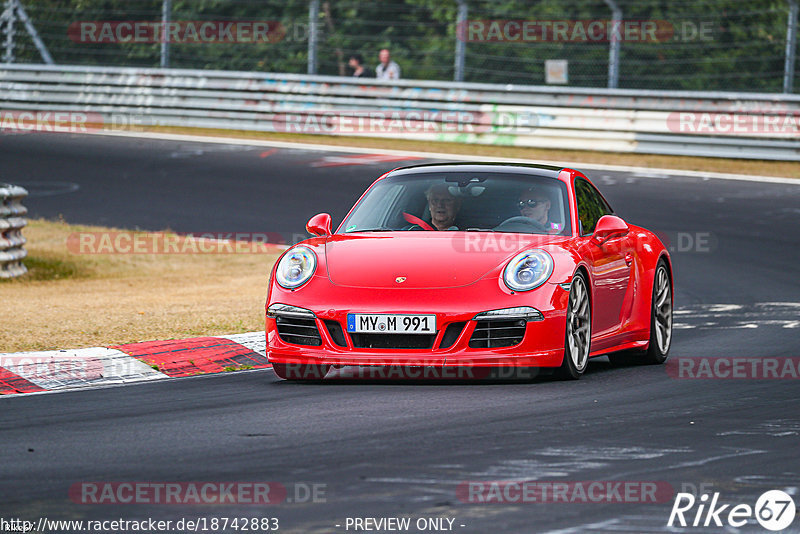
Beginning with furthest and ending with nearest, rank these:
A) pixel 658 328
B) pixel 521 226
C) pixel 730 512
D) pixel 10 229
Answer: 1. pixel 10 229
2. pixel 658 328
3. pixel 521 226
4. pixel 730 512

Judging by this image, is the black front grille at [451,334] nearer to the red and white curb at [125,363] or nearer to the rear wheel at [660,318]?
the red and white curb at [125,363]

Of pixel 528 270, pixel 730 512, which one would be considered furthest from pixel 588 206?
pixel 730 512

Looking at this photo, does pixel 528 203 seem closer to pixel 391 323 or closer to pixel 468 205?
pixel 468 205

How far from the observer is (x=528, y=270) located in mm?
8070

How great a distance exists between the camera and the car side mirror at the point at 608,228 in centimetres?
878

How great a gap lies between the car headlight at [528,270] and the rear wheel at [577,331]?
0.20 metres

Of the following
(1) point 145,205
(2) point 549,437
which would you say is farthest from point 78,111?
(2) point 549,437

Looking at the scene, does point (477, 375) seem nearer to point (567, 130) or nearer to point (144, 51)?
point (567, 130)

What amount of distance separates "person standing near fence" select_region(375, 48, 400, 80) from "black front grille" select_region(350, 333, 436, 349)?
18.2 meters

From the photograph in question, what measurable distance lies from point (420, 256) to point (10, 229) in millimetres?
7142

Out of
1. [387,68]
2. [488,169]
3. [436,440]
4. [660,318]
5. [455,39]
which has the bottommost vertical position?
[436,440]

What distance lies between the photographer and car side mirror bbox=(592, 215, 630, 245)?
346 inches

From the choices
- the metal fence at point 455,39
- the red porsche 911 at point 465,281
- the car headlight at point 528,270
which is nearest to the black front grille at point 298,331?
the red porsche 911 at point 465,281

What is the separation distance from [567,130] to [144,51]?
370 inches
